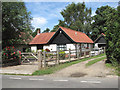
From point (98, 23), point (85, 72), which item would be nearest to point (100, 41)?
point (98, 23)

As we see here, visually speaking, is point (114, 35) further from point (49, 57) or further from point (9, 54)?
point (9, 54)

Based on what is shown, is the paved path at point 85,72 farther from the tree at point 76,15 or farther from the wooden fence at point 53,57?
the tree at point 76,15

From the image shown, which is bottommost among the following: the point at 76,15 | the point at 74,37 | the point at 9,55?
the point at 9,55

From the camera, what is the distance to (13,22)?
12703mm

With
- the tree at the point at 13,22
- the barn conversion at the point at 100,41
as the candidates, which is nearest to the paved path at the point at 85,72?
the tree at the point at 13,22

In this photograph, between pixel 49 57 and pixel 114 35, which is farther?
pixel 49 57

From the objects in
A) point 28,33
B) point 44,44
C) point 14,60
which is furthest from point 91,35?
point 14,60

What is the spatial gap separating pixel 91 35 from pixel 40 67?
38.7 metres

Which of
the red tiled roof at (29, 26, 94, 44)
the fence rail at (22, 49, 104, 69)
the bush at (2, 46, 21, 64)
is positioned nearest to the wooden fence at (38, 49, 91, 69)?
the fence rail at (22, 49, 104, 69)

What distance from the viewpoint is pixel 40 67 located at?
9.41 metres

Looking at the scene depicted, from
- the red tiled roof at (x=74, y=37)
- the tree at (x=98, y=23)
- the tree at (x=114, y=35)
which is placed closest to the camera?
the tree at (x=114, y=35)

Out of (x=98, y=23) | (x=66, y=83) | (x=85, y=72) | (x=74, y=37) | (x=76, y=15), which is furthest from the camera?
(x=76, y=15)

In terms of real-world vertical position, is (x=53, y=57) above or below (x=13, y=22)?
below

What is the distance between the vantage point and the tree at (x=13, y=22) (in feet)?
39.0
